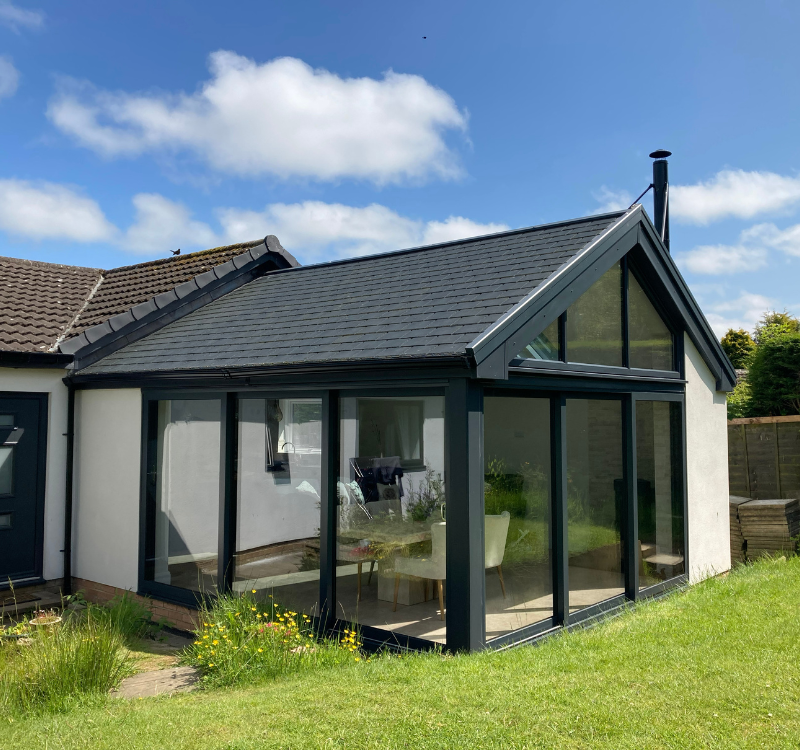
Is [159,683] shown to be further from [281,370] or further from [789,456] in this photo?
[789,456]

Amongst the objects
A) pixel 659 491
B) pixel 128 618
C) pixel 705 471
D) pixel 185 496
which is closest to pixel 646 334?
pixel 659 491

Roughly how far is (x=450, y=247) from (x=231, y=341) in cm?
319

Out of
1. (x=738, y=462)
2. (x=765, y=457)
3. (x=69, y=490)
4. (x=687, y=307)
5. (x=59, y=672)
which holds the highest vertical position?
(x=687, y=307)

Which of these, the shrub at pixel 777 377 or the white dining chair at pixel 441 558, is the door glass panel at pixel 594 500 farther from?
the shrub at pixel 777 377

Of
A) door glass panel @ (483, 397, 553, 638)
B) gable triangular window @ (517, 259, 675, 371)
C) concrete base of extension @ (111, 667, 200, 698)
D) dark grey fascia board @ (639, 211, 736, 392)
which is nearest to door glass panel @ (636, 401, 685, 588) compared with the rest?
gable triangular window @ (517, 259, 675, 371)

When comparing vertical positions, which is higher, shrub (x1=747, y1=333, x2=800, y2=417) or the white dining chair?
shrub (x1=747, y1=333, x2=800, y2=417)

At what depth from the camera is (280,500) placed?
7199mm

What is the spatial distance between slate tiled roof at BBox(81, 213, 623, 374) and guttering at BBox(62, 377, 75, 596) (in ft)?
2.07

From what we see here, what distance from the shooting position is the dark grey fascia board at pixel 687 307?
8.10 m

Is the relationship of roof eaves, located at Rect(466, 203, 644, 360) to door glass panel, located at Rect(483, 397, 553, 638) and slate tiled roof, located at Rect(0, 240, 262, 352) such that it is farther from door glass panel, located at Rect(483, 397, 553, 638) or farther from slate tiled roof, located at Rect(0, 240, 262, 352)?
slate tiled roof, located at Rect(0, 240, 262, 352)

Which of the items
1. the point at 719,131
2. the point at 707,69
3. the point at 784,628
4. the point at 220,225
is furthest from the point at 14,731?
the point at 220,225

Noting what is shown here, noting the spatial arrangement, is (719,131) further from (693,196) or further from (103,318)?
(693,196)

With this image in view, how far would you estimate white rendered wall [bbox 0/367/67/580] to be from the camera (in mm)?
8977

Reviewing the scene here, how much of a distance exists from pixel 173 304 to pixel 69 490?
115 inches
